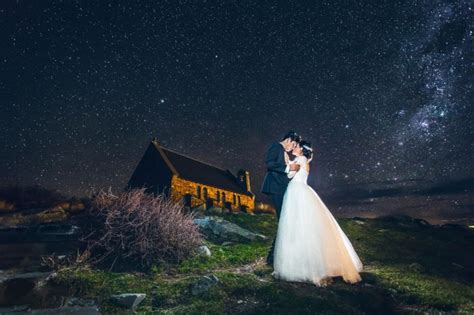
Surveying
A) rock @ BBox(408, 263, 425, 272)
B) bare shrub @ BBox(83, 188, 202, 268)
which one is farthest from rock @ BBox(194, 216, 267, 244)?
rock @ BBox(408, 263, 425, 272)

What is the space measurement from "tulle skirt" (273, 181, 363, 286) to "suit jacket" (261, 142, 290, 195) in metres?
0.78

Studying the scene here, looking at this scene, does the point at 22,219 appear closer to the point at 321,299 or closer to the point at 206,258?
the point at 206,258

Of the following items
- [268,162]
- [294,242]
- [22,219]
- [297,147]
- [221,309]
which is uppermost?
[297,147]

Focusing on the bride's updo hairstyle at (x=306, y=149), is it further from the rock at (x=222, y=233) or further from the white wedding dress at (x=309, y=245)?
the rock at (x=222, y=233)

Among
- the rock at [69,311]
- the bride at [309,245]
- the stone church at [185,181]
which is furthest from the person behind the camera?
the stone church at [185,181]

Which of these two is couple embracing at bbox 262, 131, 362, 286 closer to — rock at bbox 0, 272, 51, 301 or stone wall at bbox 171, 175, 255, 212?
rock at bbox 0, 272, 51, 301

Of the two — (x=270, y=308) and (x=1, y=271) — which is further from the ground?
(x=270, y=308)

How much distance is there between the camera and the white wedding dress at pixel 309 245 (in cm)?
611

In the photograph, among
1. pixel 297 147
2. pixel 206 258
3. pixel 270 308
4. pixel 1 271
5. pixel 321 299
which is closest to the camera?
pixel 270 308

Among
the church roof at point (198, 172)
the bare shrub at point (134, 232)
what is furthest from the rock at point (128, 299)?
the church roof at point (198, 172)

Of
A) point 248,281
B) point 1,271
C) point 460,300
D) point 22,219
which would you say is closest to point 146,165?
point 22,219

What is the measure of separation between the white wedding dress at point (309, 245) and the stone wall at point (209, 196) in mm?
22148

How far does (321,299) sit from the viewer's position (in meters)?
5.16

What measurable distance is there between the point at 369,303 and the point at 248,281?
2.37m
